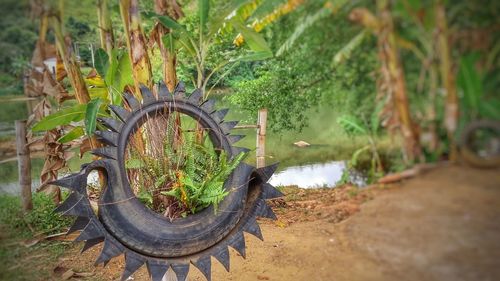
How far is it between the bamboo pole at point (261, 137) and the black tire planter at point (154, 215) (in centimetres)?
24

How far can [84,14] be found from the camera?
1633mm

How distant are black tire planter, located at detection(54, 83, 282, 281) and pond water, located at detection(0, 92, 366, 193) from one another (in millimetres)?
152

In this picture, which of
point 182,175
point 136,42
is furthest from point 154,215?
point 136,42

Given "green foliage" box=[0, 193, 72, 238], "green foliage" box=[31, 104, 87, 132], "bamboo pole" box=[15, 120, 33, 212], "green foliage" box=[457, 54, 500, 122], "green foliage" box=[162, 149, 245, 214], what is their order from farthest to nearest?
"bamboo pole" box=[15, 120, 33, 212], "green foliage" box=[0, 193, 72, 238], "green foliage" box=[31, 104, 87, 132], "green foliage" box=[162, 149, 245, 214], "green foliage" box=[457, 54, 500, 122]

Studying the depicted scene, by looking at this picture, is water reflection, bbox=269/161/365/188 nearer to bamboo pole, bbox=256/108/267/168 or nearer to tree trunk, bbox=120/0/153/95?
bamboo pole, bbox=256/108/267/168

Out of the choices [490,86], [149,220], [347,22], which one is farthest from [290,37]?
[149,220]

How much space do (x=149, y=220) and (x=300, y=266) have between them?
0.74m

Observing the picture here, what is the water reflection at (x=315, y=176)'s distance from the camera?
4.12ft

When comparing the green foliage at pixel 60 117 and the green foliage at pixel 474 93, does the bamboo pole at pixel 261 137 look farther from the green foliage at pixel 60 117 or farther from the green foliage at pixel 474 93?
the green foliage at pixel 474 93

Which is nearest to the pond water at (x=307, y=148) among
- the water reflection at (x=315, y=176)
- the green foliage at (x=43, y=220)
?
the water reflection at (x=315, y=176)

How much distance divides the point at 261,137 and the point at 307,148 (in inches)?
12.5

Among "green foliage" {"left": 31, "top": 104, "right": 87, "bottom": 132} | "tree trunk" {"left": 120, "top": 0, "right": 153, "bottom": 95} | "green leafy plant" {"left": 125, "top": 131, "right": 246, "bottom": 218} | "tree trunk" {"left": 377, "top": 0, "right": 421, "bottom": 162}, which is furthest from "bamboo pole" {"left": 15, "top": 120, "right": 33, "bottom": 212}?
"tree trunk" {"left": 377, "top": 0, "right": 421, "bottom": 162}

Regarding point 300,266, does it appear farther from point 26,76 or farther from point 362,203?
point 26,76

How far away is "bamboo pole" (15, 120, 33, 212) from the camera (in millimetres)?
2713
